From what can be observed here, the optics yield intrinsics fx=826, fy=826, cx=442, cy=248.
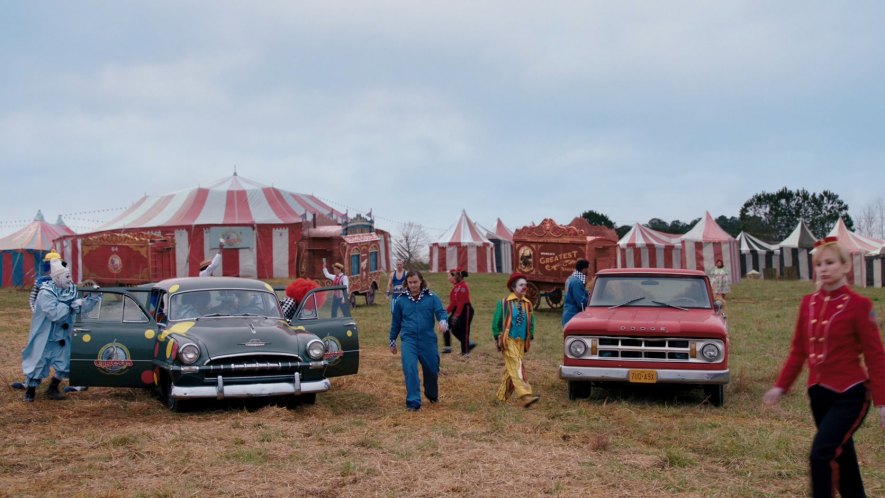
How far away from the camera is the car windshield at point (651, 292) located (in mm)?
9664

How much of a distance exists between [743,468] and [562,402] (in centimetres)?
317

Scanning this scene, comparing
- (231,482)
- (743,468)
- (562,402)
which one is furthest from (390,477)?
(562,402)

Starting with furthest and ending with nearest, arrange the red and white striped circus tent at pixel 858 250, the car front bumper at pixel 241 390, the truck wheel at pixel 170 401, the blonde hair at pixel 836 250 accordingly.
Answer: the red and white striped circus tent at pixel 858 250
the truck wheel at pixel 170 401
the car front bumper at pixel 241 390
the blonde hair at pixel 836 250

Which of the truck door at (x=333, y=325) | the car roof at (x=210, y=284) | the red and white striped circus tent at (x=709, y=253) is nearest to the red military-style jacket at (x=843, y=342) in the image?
the truck door at (x=333, y=325)

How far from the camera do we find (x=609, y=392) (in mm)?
9695

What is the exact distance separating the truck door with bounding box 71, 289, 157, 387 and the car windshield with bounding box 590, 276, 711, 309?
507 cm

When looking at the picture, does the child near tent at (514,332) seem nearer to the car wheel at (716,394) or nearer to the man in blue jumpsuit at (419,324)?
the man in blue jumpsuit at (419,324)

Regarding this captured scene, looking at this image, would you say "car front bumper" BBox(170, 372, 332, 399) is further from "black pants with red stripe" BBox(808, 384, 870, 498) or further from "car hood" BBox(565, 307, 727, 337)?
"black pants with red stripe" BBox(808, 384, 870, 498)

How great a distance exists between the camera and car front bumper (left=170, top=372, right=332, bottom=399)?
25.7 feet

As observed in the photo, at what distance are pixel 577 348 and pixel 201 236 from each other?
93.1ft

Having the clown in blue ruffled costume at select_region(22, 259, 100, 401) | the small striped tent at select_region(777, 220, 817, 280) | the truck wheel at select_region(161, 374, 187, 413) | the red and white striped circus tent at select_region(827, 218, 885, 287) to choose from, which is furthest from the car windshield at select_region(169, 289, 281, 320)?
the small striped tent at select_region(777, 220, 817, 280)

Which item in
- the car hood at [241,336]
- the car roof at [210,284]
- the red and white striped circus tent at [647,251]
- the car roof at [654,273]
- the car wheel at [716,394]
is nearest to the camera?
the car hood at [241,336]

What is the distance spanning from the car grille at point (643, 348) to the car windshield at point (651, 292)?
1053mm

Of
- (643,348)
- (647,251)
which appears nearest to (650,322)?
(643,348)
